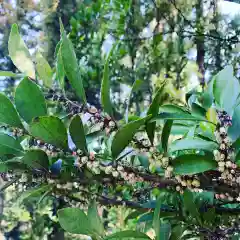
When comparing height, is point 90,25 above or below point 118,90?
above

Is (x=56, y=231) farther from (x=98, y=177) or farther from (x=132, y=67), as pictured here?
(x=98, y=177)

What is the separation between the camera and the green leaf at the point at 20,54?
366mm

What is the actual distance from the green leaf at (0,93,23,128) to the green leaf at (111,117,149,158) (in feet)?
0.27

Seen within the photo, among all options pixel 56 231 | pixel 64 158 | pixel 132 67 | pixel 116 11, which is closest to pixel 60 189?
pixel 64 158

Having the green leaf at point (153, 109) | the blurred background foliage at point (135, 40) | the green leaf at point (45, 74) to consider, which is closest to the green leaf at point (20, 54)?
the green leaf at point (45, 74)

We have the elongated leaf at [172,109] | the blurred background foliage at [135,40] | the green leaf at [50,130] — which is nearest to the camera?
the green leaf at [50,130]

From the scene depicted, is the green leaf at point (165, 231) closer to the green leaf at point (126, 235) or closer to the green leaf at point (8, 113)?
the green leaf at point (126, 235)

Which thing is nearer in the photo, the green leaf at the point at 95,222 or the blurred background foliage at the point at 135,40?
the green leaf at the point at 95,222

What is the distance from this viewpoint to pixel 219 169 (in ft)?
1.04

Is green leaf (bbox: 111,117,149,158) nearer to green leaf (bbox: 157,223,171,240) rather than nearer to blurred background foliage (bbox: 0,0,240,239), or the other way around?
green leaf (bbox: 157,223,171,240)

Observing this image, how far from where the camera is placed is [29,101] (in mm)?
334

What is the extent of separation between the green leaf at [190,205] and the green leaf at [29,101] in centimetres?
16

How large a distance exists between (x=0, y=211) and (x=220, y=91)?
1.16 meters

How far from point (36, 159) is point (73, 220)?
2.6 inches
